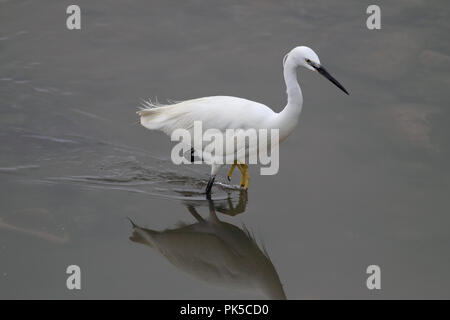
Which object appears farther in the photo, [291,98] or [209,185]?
[209,185]

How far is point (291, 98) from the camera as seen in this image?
604 centimetres

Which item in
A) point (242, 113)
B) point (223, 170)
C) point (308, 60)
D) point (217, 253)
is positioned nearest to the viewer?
point (217, 253)

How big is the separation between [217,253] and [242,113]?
1356 mm

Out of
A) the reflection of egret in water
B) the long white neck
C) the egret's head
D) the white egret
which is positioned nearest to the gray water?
the reflection of egret in water

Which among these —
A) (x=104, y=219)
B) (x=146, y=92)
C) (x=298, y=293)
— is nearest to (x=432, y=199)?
(x=298, y=293)

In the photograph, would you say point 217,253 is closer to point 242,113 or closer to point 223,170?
point 242,113

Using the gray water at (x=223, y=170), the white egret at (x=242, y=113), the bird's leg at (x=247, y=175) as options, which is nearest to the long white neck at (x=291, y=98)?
the white egret at (x=242, y=113)

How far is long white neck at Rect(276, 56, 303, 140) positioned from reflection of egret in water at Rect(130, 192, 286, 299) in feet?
3.20

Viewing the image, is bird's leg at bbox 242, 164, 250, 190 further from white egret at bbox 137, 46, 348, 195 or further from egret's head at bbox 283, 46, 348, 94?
egret's head at bbox 283, 46, 348, 94

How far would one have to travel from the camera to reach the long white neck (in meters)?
6.01

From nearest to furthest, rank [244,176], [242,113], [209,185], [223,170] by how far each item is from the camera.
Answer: [242,113] → [209,185] → [244,176] → [223,170]

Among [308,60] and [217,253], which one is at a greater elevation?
[308,60]

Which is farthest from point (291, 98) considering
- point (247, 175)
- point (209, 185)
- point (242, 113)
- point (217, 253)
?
point (217, 253)

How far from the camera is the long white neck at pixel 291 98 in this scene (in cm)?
601
